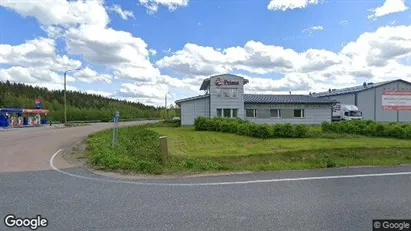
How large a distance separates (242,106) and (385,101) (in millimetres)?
23715

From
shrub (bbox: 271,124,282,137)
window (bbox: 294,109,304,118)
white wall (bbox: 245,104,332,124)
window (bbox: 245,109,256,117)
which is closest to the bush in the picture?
shrub (bbox: 271,124,282,137)

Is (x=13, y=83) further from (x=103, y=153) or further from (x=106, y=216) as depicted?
(x=106, y=216)

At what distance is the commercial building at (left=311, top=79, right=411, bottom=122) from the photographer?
45.2m

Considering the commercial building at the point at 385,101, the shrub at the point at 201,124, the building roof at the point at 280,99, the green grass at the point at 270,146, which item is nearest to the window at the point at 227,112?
the building roof at the point at 280,99

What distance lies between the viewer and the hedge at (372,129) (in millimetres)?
17969

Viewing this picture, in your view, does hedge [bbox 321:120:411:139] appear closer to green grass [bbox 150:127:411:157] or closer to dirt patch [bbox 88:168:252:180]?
green grass [bbox 150:127:411:157]

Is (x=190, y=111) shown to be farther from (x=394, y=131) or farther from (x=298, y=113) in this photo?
(x=394, y=131)

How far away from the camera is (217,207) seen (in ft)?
18.2

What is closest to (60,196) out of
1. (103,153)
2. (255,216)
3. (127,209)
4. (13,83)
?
(127,209)

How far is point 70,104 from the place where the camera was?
98.3m

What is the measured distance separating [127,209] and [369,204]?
4306mm

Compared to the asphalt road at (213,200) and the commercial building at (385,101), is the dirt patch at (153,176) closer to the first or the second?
the asphalt road at (213,200)

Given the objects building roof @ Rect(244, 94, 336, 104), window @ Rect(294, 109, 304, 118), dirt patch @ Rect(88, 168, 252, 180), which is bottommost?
dirt patch @ Rect(88, 168, 252, 180)

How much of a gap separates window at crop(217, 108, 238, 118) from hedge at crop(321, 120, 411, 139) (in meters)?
14.4
